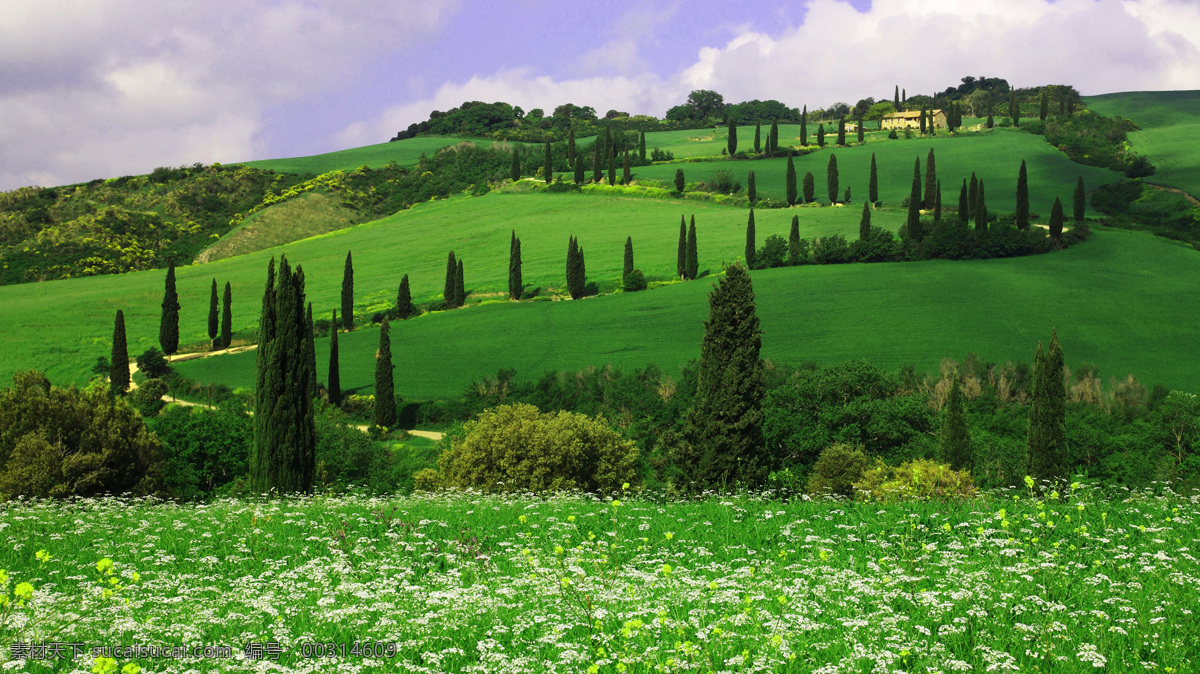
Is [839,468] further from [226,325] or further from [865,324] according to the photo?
[226,325]

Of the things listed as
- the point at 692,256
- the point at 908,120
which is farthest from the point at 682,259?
the point at 908,120

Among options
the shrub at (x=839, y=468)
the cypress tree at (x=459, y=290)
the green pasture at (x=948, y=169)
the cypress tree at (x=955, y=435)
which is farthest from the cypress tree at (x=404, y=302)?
the green pasture at (x=948, y=169)

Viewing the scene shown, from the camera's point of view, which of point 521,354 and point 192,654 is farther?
point 521,354

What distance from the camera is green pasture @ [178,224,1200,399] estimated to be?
69438mm

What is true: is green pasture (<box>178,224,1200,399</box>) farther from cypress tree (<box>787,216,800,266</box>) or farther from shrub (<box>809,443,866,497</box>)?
shrub (<box>809,443,866,497</box>)

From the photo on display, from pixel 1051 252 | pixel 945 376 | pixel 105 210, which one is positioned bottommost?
pixel 945 376

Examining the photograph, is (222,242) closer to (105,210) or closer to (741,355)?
(105,210)

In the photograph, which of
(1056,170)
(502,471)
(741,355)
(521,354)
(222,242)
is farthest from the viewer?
(222,242)

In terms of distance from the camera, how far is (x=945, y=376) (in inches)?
2511

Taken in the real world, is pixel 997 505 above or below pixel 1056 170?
below

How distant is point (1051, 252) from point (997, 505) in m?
92.9

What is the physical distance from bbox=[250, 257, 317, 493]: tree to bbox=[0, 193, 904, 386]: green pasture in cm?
5608

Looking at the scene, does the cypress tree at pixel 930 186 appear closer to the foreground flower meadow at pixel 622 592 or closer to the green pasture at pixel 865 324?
the green pasture at pixel 865 324

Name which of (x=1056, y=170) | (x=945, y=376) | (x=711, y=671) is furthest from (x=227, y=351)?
(x=1056, y=170)
